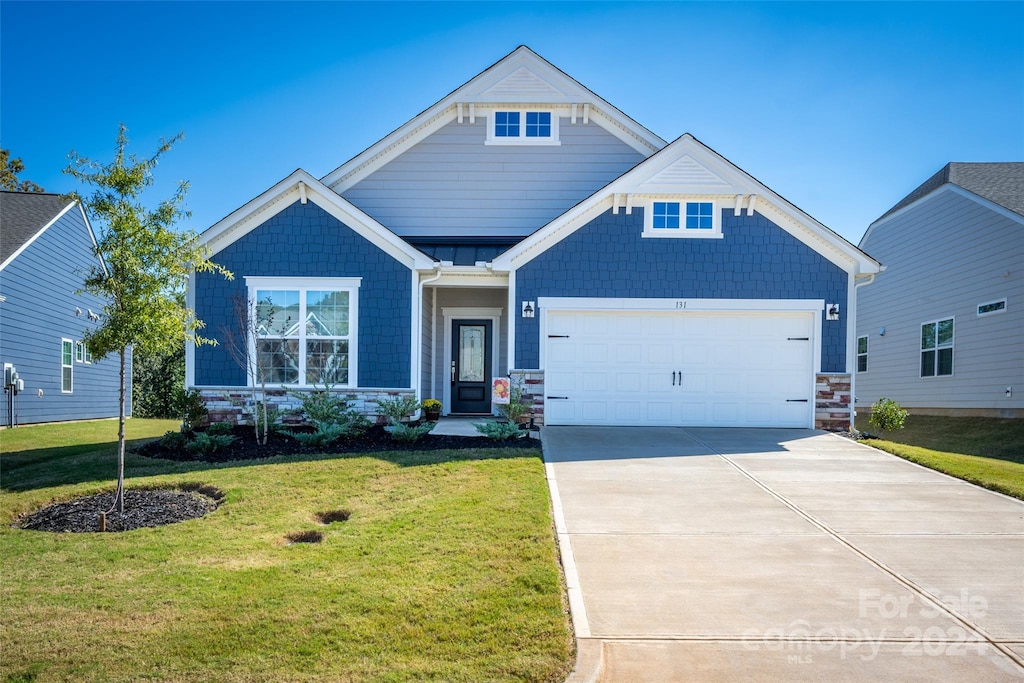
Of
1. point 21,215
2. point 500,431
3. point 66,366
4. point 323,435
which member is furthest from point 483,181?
point 66,366

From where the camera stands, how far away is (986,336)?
15.7 metres

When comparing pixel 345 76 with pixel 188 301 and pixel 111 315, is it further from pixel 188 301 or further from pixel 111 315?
pixel 111 315

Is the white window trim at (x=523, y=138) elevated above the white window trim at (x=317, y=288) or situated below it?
above

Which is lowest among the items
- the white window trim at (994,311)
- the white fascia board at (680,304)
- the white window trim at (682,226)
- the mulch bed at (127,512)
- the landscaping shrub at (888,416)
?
the mulch bed at (127,512)

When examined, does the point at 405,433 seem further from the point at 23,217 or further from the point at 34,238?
the point at 23,217

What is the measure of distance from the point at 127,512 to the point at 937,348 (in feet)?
62.2

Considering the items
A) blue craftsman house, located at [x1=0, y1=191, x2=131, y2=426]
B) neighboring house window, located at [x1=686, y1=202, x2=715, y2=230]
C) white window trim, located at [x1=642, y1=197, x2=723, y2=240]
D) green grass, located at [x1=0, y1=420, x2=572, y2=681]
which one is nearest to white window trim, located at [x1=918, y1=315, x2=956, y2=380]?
white window trim, located at [x1=642, y1=197, x2=723, y2=240]

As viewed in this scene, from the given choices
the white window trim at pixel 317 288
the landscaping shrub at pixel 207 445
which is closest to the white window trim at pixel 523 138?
the white window trim at pixel 317 288

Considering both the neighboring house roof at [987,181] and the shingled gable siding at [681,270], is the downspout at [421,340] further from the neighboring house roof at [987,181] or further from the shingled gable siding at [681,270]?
the neighboring house roof at [987,181]

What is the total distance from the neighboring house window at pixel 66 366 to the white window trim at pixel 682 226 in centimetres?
1651

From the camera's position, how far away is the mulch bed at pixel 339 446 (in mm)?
9938

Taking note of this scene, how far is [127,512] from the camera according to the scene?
7.10m

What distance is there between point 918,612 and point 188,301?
39.5 feet

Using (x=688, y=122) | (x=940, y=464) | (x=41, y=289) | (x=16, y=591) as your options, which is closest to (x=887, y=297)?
(x=688, y=122)
